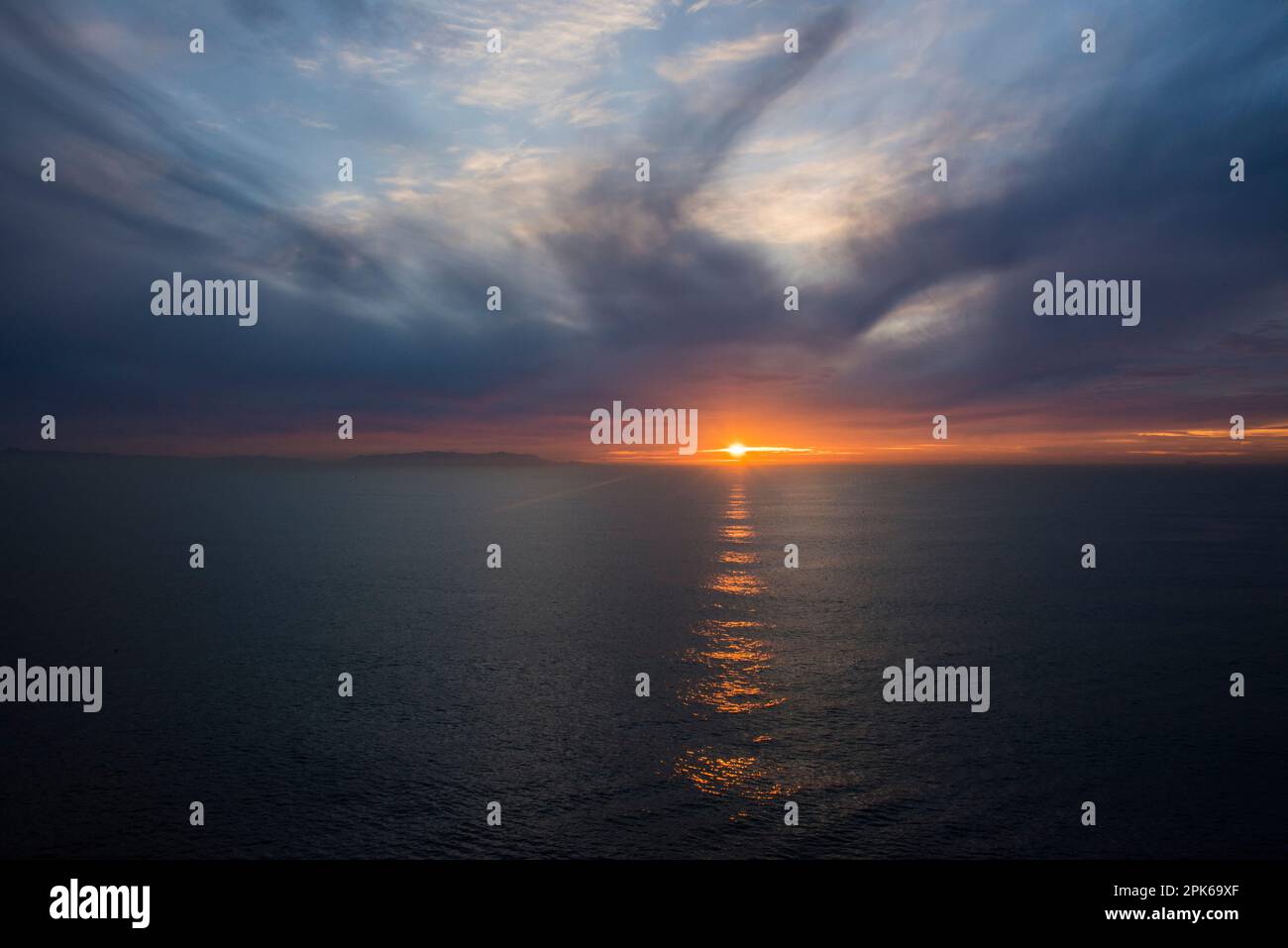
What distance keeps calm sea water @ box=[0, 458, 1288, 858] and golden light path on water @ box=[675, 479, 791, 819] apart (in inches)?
9.8

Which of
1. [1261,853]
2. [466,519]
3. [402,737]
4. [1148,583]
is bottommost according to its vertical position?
[1261,853]

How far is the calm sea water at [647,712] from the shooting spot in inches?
1101

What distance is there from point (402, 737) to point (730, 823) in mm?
16479

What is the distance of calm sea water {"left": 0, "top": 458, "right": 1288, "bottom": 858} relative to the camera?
27953 millimetres

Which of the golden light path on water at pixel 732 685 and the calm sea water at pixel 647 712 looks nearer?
the calm sea water at pixel 647 712

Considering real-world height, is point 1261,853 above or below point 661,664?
below

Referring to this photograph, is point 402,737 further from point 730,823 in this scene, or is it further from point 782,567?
point 782,567

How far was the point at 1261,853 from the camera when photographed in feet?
84.9

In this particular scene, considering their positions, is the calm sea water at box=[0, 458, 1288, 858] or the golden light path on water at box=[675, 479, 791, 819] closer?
the calm sea water at box=[0, 458, 1288, 858]

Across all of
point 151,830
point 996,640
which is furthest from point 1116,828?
point 151,830

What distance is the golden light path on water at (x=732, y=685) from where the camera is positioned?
31.4 metres

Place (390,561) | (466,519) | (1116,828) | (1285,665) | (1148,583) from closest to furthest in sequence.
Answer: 1. (1116,828)
2. (1285,665)
3. (1148,583)
4. (390,561)
5. (466,519)

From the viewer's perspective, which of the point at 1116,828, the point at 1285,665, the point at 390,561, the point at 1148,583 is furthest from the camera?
the point at 390,561

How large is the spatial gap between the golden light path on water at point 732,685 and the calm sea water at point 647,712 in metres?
0.25
